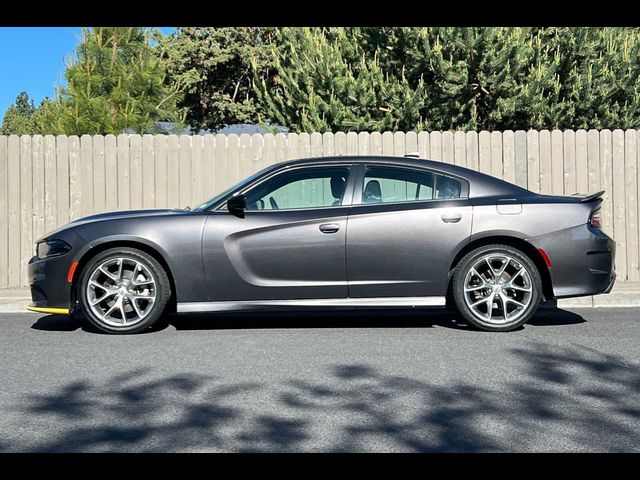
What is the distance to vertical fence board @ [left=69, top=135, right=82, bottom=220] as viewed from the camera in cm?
1081

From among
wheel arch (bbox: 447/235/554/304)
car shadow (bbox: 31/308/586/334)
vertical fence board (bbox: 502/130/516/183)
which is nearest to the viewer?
wheel arch (bbox: 447/235/554/304)

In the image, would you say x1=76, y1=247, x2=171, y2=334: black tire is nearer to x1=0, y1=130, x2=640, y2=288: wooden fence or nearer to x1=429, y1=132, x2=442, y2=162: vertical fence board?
x1=0, y1=130, x2=640, y2=288: wooden fence

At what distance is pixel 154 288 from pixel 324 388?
2557 mm

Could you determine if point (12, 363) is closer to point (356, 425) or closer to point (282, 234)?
point (282, 234)

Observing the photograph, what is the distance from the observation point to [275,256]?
6.98 metres

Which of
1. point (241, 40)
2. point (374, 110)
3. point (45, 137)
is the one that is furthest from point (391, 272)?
point (241, 40)

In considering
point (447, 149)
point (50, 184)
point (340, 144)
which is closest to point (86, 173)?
point (50, 184)

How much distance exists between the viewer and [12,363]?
5820 mm

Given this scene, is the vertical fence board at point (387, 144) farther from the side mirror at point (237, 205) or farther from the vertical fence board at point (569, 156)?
the side mirror at point (237, 205)

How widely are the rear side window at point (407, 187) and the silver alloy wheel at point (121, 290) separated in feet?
6.68

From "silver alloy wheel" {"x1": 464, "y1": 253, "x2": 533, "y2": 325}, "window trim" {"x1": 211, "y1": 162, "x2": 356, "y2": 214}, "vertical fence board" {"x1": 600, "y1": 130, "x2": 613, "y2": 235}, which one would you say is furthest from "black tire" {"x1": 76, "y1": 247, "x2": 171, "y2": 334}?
"vertical fence board" {"x1": 600, "y1": 130, "x2": 613, "y2": 235}

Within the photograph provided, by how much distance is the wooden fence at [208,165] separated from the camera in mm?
10672

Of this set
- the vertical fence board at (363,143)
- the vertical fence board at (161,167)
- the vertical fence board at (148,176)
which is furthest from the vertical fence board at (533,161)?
the vertical fence board at (148,176)

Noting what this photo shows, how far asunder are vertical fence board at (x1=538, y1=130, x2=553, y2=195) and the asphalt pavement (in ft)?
11.1
